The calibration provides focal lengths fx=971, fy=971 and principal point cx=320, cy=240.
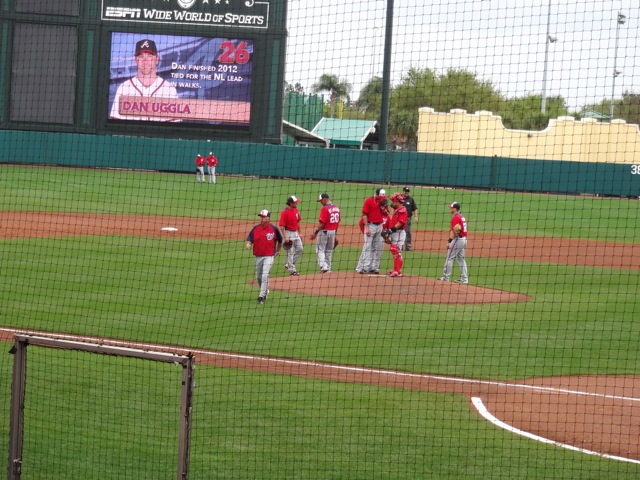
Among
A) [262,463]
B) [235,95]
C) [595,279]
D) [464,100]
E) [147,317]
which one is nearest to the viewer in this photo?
[262,463]

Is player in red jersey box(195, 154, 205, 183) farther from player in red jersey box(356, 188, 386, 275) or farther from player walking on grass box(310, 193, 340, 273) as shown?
player in red jersey box(356, 188, 386, 275)

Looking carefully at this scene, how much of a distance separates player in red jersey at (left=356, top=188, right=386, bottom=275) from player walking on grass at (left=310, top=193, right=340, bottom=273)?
0.64m

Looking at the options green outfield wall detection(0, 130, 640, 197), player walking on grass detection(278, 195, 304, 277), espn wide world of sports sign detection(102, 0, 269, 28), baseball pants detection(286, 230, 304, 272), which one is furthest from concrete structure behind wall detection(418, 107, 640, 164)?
player walking on grass detection(278, 195, 304, 277)

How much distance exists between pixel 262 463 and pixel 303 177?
110 ft

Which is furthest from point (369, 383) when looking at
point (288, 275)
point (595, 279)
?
point (595, 279)

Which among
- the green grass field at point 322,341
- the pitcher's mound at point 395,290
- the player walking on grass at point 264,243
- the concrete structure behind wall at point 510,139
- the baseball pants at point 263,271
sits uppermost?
the concrete structure behind wall at point 510,139

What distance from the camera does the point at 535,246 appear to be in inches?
1203

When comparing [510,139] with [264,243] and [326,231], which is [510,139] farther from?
[264,243]

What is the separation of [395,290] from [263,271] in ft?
9.18

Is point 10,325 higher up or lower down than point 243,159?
lower down

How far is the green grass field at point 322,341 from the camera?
9172 millimetres

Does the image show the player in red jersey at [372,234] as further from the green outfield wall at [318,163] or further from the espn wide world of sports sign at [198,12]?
the espn wide world of sports sign at [198,12]

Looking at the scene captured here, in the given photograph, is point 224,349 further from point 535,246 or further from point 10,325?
point 535,246

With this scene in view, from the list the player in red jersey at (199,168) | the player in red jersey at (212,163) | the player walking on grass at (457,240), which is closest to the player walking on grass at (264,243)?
the player walking on grass at (457,240)
